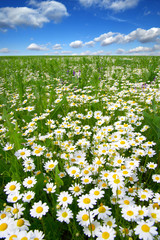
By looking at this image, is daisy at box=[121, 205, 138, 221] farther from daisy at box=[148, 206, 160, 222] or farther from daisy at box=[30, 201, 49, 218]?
daisy at box=[30, 201, 49, 218]

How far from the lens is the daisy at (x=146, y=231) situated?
1.10 m

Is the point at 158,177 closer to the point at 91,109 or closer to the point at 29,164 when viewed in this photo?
the point at 29,164

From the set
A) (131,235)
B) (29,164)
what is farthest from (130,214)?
(29,164)

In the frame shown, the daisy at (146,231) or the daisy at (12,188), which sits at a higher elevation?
the daisy at (146,231)

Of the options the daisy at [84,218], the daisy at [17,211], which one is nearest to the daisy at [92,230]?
the daisy at [84,218]

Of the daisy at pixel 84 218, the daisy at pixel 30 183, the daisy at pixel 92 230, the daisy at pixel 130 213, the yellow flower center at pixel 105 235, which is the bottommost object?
the daisy at pixel 92 230

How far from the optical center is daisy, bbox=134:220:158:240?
43.2 inches

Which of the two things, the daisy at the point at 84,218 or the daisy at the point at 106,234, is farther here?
the daisy at the point at 84,218

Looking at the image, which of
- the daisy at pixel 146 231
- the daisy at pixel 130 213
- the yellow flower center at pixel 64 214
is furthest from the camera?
the yellow flower center at pixel 64 214

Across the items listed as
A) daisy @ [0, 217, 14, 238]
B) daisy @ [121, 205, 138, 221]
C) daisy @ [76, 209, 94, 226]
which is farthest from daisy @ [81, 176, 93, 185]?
daisy @ [0, 217, 14, 238]

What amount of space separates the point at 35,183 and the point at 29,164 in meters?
0.32

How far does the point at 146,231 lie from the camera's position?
1122 millimetres

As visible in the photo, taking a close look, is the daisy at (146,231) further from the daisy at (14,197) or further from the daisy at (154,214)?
the daisy at (14,197)

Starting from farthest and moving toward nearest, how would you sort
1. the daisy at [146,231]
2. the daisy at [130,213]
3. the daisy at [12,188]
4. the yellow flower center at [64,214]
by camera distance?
1. the daisy at [12,188]
2. the yellow flower center at [64,214]
3. the daisy at [130,213]
4. the daisy at [146,231]
